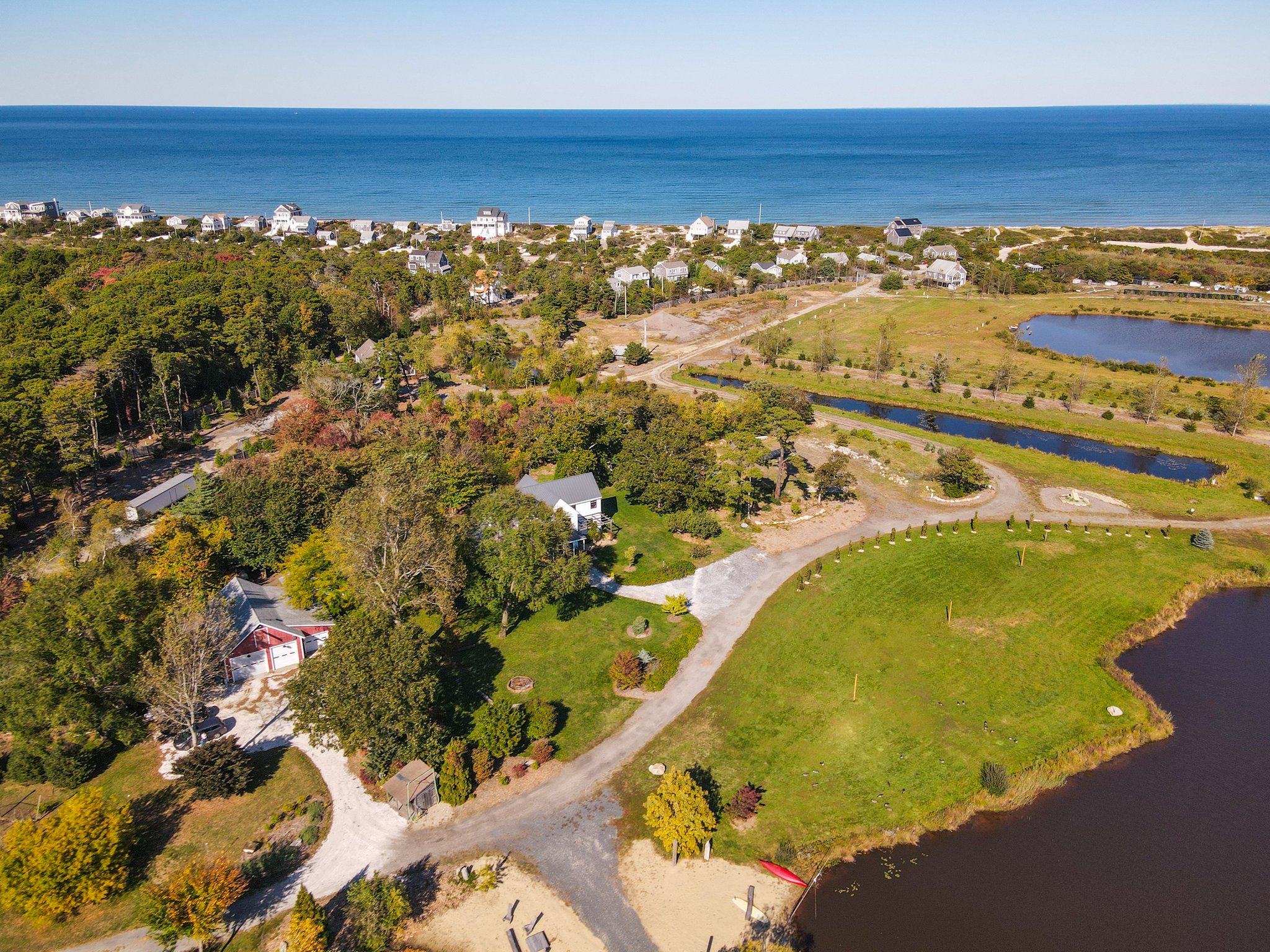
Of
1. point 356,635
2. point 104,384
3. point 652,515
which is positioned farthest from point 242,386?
point 356,635

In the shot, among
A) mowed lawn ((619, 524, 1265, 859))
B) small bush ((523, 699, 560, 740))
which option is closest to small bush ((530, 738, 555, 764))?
small bush ((523, 699, 560, 740))

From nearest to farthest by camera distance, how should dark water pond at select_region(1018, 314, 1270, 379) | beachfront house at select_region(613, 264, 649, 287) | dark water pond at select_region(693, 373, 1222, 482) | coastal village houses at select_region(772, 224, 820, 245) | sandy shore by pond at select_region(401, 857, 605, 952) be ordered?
sandy shore by pond at select_region(401, 857, 605, 952) → dark water pond at select_region(693, 373, 1222, 482) → dark water pond at select_region(1018, 314, 1270, 379) → beachfront house at select_region(613, 264, 649, 287) → coastal village houses at select_region(772, 224, 820, 245)

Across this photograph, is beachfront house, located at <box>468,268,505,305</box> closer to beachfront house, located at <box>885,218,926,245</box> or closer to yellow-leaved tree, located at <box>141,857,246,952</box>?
beachfront house, located at <box>885,218,926,245</box>

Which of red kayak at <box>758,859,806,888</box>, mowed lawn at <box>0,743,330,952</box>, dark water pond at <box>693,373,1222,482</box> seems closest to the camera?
mowed lawn at <box>0,743,330,952</box>

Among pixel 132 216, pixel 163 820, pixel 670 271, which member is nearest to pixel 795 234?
pixel 670 271

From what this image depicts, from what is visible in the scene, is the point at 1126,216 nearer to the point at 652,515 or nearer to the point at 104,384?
the point at 652,515

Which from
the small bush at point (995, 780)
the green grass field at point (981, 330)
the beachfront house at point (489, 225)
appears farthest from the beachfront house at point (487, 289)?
the small bush at point (995, 780)

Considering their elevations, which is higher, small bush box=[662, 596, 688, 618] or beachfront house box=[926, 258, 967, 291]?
beachfront house box=[926, 258, 967, 291]
